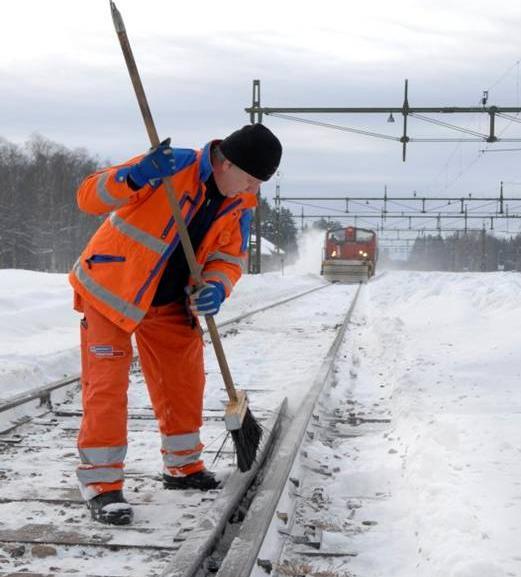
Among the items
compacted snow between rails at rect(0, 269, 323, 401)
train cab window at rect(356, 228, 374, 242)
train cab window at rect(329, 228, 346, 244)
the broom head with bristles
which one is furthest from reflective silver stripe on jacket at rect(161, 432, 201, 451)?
train cab window at rect(356, 228, 374, 242)

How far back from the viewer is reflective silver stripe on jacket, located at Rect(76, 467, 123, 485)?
369 cm

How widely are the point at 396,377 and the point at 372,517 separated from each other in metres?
3.95

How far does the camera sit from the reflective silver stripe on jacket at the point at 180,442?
4168mm

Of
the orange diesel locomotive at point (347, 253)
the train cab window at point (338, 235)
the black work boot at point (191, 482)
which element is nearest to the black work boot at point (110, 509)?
the black work boot at point (191, 482)

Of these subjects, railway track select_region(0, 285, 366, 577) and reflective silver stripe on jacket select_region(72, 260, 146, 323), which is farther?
reflective silver stripe on jacket select_region(72, 260, 146, 323)

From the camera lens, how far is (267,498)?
139 inches

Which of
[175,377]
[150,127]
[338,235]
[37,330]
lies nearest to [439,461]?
[175,377]

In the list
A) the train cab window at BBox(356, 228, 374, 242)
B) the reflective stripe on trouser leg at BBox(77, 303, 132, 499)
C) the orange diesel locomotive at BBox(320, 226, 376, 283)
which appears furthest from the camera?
the train cab window at BBox(356, 228, 374, 242)

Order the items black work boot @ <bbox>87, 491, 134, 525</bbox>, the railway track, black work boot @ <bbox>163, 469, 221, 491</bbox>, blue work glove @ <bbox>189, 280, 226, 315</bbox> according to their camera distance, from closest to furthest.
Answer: the railway track < black work boot @ <bbox>87, 491, 134, 525</bbox> < blue work glove @ <bbox>189, 280, 226, 315</bbox> < black work boot @ <bbox>163, 469, 221, 491</bbox>

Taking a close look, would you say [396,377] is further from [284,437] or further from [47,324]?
[47,324]

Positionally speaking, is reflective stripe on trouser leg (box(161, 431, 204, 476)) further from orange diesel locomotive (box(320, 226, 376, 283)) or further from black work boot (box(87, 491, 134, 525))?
Result: orange diesel locomotive (box(320, 226, 376, 283))

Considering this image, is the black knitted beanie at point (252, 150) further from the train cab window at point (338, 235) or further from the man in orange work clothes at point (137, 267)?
the train cab window at point (338, 235)

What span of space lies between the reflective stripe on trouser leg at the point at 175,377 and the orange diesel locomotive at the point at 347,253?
37.1 metres

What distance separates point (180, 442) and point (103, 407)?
60 cm
